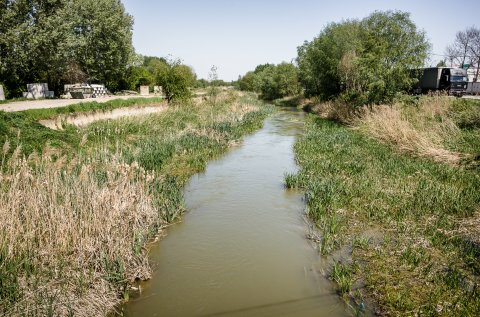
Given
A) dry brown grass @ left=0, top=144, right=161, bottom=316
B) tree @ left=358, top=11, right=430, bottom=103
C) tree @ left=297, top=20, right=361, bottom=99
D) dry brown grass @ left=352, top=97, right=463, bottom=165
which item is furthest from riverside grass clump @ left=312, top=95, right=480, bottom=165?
dry brown grass @ left=0, top=144, right=161, bottom=316

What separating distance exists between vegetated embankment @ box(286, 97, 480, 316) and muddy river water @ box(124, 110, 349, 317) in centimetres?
51

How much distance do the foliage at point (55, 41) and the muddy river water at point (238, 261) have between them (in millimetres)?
24703

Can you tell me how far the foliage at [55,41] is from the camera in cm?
2697

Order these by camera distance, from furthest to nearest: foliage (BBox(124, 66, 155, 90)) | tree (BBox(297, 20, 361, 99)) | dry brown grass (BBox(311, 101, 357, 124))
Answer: foliage (BBox(124, 66, 155, 90)), tree (BBox(297, 20, 361, 99)), dry brown grass (BBox(311, 101, 357, 124))

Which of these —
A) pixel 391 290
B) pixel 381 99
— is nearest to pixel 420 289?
pixel 391 290

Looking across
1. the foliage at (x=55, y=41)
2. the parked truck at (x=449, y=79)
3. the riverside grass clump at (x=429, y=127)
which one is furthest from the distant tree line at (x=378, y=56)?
the foliage at (x=55, y=41)

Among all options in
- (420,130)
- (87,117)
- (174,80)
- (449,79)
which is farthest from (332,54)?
(87,117)

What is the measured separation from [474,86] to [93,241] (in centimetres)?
4144

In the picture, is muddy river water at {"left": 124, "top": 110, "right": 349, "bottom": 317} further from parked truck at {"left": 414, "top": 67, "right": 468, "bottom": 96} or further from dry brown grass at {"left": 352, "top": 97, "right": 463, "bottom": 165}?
parked truck at {"left": 414, "top": 67, "right": 468, "bottom": 96}

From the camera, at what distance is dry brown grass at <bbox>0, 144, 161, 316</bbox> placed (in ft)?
14.9

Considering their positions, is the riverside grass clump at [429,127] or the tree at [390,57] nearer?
the riverside grass clump at [429,127]

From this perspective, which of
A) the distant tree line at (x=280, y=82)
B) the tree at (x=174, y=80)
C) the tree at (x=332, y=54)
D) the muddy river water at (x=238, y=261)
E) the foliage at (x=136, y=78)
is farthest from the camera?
the distant tree line at (x=280, y=82)

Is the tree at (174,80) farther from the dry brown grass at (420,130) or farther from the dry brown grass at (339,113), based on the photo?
the dry brown grass at (420,130)

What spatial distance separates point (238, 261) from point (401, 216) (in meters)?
4.08
